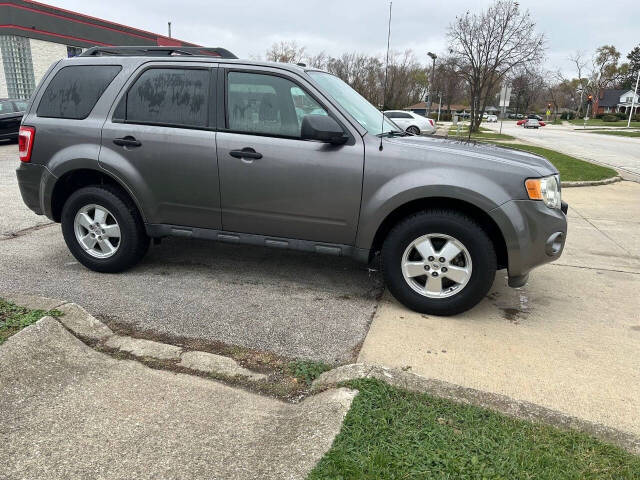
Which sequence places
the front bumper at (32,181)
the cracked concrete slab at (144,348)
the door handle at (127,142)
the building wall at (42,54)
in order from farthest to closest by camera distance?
the building wall at (42,54)
the front bumper at (32,181)
the door handle at (127,142)
the cracked concrete slab at (144,348)

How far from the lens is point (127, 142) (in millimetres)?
4172

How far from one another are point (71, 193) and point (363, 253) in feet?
9.21

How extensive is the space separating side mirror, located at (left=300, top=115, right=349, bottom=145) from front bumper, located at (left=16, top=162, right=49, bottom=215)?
8.05 feet

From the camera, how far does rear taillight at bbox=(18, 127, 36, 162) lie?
14.5 ft

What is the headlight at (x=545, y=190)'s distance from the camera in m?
3.55

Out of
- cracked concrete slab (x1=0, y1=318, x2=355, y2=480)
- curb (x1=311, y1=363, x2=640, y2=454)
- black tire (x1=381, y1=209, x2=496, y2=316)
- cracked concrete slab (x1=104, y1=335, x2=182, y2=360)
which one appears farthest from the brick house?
curb (x1=311, y1=363, x2=640, y2=454)

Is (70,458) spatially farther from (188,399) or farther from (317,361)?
(317,361)

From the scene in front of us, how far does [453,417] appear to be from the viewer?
2.51 m

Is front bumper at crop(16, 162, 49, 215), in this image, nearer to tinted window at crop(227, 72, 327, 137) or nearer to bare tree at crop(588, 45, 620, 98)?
tinted window at crop(227, 72, 327, 137)

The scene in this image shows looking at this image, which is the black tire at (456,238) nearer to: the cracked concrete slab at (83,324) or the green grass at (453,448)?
the green grass at (453,448)

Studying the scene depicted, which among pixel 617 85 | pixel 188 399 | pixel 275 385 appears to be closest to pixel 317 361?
pixel 275 385

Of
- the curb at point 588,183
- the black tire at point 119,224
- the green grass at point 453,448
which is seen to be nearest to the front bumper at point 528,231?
the green grass at point 453,448

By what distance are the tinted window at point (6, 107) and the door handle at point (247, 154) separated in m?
14.9

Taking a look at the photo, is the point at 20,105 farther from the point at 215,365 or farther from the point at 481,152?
the point at 481,152
